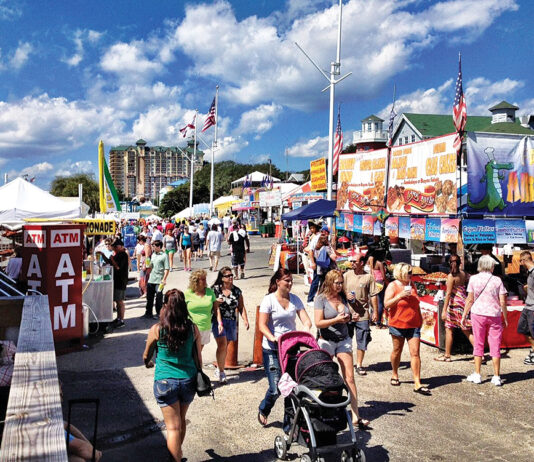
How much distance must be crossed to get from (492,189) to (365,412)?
6843 mm

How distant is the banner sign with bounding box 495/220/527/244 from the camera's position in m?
10.8

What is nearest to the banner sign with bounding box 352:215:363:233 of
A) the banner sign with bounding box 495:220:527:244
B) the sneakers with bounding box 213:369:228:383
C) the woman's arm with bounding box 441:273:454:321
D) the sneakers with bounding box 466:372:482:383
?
the banner sign with bounding box 495:220:527:244

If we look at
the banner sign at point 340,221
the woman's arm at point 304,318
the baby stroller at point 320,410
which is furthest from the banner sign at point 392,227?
the baby stroller at point 320,410

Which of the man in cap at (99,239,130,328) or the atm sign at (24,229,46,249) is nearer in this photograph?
the atm sign at (24,229,46,249)

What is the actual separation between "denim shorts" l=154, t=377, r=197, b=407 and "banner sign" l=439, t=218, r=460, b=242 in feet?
25.8

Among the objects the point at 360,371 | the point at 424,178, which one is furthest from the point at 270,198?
the point at 360,371

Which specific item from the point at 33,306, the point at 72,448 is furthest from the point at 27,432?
the point at 33,306

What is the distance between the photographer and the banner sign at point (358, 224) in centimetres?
1525

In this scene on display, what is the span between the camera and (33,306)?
4500mm

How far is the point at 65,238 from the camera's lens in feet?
28.9

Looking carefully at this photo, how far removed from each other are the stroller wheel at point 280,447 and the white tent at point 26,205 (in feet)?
31.6

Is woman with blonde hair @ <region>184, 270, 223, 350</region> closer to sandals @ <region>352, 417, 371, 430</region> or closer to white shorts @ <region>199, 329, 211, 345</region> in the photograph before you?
white shorts @ <region>199, 329, 211, 345</region>

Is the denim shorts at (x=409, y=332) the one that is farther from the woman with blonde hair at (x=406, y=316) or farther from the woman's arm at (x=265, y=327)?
the woman's arm at (x=265, y=327)

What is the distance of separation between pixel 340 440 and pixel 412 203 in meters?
8.49
